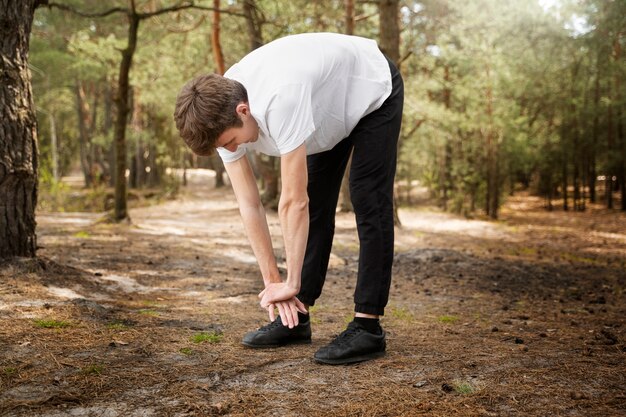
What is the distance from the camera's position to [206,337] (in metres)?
2.97

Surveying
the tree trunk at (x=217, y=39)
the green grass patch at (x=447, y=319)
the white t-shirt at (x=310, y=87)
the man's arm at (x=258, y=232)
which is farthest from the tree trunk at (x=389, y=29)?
the man's arm at (x=258, y=232)

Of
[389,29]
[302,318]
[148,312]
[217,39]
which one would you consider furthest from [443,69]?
[302,318]

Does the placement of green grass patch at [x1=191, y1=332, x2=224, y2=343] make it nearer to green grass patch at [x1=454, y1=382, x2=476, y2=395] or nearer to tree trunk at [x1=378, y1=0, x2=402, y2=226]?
green grass patch at [x1=454, y1=382, x2=476, y2=395]

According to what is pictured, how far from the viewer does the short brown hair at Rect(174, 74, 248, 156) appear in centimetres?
218

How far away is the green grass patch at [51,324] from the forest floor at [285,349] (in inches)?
0.7

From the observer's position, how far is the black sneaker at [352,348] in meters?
2.57

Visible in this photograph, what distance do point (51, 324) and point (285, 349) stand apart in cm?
127

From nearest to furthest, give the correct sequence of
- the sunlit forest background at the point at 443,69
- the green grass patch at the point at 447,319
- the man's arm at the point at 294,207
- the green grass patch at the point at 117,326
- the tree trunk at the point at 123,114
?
the man's arm at the point at 294,207, the green grass patch at the point at 117,326, the green grass patch at the point at 447,319, the tree trunk at the point at 123,114, the sunlit forest background at the point at 443,69

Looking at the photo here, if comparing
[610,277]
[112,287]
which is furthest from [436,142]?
[112,287]

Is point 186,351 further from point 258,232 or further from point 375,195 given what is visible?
point 375,195

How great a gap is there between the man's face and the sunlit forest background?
745 centimetres

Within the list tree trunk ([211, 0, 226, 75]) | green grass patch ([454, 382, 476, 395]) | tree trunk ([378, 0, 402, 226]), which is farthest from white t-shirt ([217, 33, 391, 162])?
tree trunk ([211, 0, 226, 75])

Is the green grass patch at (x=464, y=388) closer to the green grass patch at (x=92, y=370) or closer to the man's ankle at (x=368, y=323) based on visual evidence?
the man's ankle at (x=368, y=323)

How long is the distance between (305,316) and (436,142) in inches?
582
